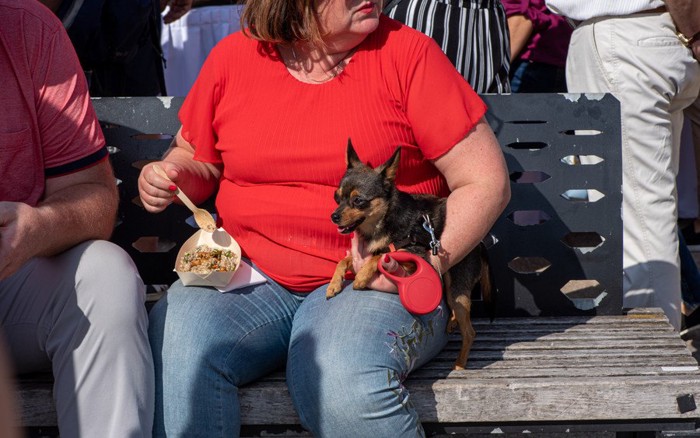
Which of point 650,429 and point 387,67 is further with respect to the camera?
point 387,67

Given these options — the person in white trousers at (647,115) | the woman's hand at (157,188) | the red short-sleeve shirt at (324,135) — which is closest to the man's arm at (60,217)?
the woman's hand at (157,188)

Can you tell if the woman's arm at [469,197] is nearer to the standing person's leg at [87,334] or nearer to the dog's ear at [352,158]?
the dog's ear at [352,158]

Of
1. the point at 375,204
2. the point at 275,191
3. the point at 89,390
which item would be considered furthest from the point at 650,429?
the point at 89,390

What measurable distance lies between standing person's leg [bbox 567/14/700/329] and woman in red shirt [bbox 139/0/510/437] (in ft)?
4.08

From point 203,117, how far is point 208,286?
0.56m

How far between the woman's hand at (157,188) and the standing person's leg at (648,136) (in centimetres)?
191

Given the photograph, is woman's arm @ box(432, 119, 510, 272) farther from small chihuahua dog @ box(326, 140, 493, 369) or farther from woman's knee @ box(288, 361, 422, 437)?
woman's knee @ box(288, 361, 422, 437)

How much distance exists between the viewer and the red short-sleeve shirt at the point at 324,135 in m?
2.93

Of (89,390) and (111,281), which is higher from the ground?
(111,281)

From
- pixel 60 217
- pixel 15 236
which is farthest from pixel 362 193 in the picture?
pixel 15 236

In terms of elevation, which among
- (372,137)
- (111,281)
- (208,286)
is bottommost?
(208,286)

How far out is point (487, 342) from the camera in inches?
127

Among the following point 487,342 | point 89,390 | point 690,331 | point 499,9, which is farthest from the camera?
point 690,331

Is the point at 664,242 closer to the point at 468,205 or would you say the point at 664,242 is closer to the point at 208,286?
the point at 468,205
